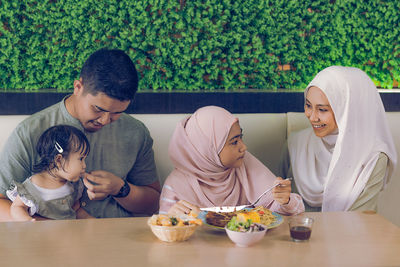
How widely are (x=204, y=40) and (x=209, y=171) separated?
3.47 feet

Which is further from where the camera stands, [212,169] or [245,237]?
[212,169]

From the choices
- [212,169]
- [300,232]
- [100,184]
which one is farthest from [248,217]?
[100,184]

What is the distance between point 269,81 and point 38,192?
1809mm

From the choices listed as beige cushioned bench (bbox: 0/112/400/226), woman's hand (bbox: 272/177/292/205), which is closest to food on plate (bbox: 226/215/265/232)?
woman's hand (bbox: 272/177/292/205)

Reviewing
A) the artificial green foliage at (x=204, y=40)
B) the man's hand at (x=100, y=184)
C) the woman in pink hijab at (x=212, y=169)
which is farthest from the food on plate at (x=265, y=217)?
the artificial green foliage at (x=204, y=40)

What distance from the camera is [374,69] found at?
11.5ft

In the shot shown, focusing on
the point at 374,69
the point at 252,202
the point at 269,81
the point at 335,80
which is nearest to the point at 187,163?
the point at 252,202

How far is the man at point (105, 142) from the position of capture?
2.30 meters

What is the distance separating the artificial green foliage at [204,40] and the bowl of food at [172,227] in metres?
1.57

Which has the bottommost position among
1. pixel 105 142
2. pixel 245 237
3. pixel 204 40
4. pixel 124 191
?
pixel 124 191

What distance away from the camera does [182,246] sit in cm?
172

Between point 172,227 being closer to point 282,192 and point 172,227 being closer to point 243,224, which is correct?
point 243,224

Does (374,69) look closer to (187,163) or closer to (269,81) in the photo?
(269,81)

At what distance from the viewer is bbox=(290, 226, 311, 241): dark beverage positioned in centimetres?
176
